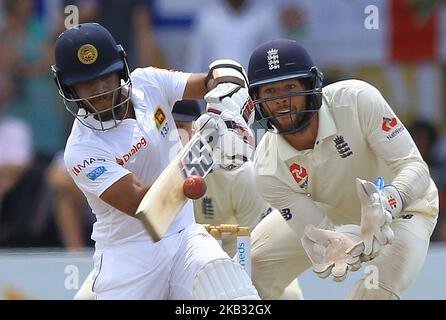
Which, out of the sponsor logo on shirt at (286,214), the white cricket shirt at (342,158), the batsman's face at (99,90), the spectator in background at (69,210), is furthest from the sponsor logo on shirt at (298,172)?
the spectator in background at (69,210)

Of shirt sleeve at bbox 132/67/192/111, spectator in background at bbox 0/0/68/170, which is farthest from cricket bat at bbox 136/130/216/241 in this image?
spectator in background at bbox 0/0/68/170

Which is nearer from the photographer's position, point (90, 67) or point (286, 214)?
point (90, 67)

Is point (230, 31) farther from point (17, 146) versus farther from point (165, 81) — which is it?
point (165, 81)

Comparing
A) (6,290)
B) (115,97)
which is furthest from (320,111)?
(6,290)

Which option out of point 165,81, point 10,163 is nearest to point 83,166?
point 165,81

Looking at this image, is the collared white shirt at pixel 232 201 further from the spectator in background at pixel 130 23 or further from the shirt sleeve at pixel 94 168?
the spectator in background at pixel 130 23

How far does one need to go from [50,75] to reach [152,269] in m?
4.25

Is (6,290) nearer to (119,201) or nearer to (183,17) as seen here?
(119,201)

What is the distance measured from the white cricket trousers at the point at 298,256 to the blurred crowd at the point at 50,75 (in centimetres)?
268

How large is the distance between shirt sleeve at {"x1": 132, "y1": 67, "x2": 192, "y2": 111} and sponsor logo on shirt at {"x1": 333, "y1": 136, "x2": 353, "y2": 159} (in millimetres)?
730

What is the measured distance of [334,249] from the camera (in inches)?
215

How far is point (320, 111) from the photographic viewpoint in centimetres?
568

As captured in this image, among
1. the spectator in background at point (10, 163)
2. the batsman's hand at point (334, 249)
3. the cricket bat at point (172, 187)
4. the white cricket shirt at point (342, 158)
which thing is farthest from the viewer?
the spectator in background at point (10, 163)

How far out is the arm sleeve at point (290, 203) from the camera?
575cm
